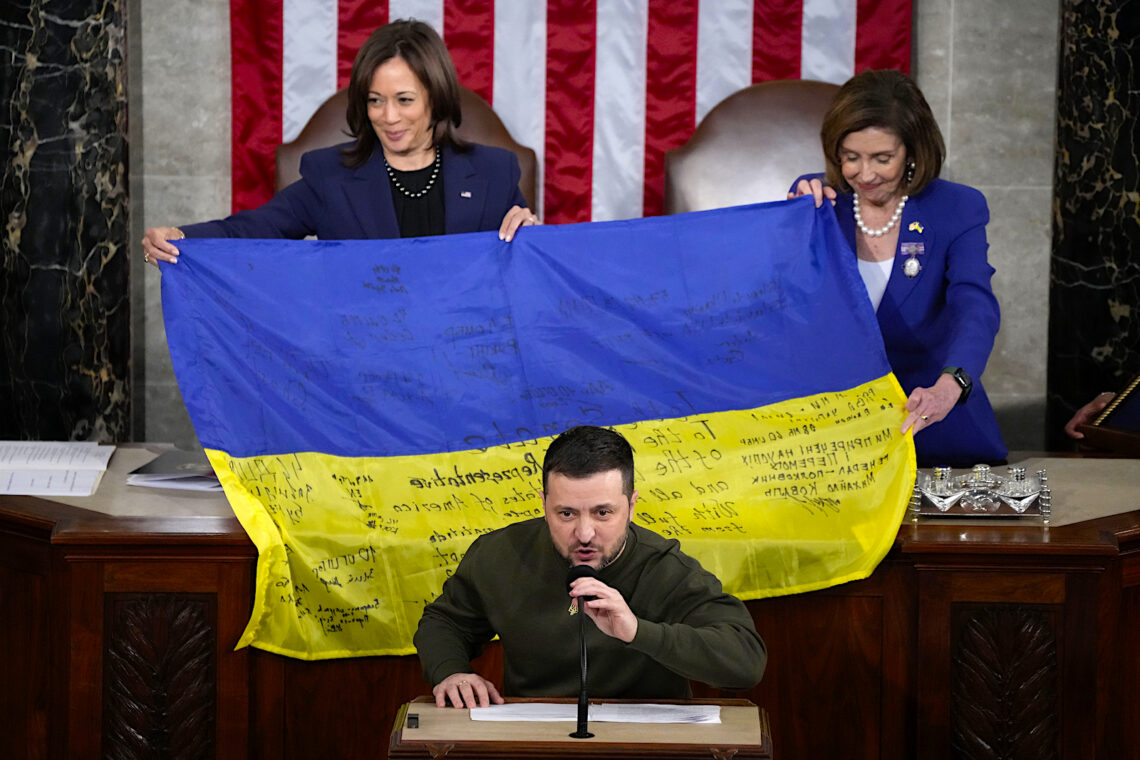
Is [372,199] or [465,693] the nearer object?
[465,693]

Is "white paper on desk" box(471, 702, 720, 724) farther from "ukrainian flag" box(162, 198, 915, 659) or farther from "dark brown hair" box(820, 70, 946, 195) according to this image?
"dark brown hair" box(820, 70, 946, 195)

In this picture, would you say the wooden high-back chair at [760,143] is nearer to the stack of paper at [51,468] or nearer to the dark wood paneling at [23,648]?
the stack of paper at [51,468]

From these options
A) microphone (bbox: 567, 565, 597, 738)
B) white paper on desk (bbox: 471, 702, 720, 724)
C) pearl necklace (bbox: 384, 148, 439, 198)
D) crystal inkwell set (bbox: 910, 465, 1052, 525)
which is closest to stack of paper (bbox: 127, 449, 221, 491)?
pearl necklace (bbox: 384, 148, 439, 198)

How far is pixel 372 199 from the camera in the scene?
360 centimetres

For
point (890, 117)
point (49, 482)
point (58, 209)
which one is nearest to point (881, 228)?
point (890, 117)

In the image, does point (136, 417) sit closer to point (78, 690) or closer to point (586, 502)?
point (78, 690)

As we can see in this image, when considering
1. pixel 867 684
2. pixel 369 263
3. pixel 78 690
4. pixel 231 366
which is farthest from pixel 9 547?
pixel 867 684

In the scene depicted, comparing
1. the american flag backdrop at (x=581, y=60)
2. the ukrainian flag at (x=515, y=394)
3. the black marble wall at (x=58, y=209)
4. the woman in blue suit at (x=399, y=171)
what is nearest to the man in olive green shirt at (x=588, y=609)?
the ukrainian flag at (x=515, y=394)

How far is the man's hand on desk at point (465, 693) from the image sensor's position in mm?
2182

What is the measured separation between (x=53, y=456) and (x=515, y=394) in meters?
1.31

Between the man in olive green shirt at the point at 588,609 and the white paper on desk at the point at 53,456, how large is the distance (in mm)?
1537

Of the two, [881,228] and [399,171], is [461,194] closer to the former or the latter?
[399,171]

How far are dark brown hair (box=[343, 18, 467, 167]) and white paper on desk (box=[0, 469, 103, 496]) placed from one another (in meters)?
1.11

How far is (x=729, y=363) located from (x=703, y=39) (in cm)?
257
